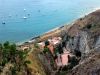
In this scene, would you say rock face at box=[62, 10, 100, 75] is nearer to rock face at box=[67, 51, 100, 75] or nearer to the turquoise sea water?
rock face at box=[67, 51, 100, 75]

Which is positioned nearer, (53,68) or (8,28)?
(53,68)

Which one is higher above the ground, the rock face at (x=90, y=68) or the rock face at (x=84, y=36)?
the rock face at (x=90, y=68)

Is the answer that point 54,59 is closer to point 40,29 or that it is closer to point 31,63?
point 31,63

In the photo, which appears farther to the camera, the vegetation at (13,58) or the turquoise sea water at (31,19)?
the turquoise sea water at (31,19)

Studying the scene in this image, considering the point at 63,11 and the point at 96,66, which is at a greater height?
the point at 96,66

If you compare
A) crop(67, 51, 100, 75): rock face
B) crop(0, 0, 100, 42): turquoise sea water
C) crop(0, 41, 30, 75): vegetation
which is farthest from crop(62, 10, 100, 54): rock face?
crop(0, 0, 100, 42): turquoise sea water

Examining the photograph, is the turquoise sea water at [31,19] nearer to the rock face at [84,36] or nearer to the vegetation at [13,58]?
the rock face at [84,36]

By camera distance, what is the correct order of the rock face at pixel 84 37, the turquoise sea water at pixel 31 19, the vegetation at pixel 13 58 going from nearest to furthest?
the vegetation at pixel 13 58, the rock face at pixel 84 37, the turquoise sea water at pixel 31 19

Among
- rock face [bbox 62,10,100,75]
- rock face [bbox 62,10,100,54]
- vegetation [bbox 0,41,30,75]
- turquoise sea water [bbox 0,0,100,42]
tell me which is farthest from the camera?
turquoise sea water [bbox 0,0,100,42]

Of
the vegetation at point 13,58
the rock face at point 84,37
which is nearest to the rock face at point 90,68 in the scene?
the vegetation at point 13,58

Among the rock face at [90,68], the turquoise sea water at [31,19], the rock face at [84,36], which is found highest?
the rock face at [90,68]

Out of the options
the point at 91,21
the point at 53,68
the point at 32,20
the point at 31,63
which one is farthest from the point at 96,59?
the point at 32,20
